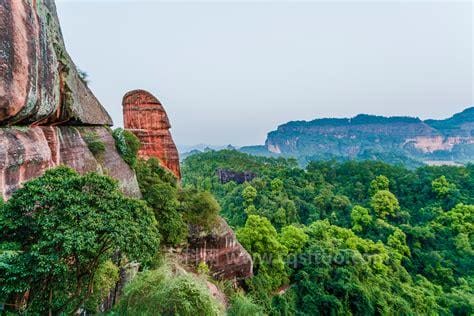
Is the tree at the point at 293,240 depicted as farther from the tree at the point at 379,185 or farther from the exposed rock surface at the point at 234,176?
the exposed rock surface at the point at 234,176

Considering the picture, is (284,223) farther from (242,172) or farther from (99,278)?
(99,278)

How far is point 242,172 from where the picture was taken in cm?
4734

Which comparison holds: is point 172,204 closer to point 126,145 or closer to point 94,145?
point 126,145

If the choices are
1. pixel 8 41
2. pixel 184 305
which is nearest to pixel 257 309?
pixel 184 305

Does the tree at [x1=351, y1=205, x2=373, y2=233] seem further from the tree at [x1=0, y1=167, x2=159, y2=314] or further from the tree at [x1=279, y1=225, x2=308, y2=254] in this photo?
the tree at [x1=0, y1=167, x2=159, y2=314]

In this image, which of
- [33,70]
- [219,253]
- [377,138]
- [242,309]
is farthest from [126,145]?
[377,138]

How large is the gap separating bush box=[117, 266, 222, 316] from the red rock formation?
461 inches

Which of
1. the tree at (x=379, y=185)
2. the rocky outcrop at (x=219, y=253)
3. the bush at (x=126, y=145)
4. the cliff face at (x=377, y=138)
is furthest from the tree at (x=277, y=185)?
the cliff face at (x=377, y=138)

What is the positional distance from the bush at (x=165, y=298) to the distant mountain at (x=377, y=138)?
11851 cm

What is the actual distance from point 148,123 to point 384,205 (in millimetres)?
28874

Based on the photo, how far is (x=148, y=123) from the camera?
17094 mm

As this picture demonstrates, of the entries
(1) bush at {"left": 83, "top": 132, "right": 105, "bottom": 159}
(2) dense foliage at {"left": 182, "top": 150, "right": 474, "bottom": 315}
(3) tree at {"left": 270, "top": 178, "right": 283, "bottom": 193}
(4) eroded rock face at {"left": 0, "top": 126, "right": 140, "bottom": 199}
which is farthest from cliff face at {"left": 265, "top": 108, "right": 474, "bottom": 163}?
(1) bush at {"left": 83, "top": 132, "right": 105, "bottom": 159}

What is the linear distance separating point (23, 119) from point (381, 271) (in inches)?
927

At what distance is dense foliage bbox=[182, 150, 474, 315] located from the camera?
631 inches
